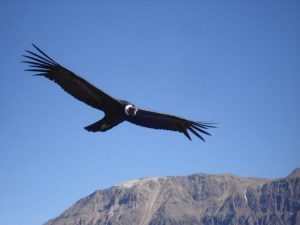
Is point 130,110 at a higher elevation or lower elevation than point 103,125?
higher

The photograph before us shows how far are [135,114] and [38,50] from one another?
4717 mm

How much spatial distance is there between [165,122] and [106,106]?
3.04 metres

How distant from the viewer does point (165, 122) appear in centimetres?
2191

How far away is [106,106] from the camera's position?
20.2 m

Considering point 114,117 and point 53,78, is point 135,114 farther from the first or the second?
point 53,78

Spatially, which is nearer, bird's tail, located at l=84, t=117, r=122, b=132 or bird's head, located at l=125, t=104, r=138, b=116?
bird's head, located at l=125, t=104, r=138, b=116

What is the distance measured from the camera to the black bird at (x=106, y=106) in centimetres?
1883

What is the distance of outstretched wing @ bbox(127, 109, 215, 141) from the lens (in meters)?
21.0

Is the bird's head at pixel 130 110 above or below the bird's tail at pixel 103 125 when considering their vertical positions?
above

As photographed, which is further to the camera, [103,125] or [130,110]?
[103,125]

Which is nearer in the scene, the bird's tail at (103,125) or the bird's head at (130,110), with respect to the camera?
the bird's head at (130,110)

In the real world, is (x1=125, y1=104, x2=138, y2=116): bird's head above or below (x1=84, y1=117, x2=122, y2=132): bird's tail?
above

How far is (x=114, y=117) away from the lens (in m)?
20.0

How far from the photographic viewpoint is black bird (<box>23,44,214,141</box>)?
18.8 metres
